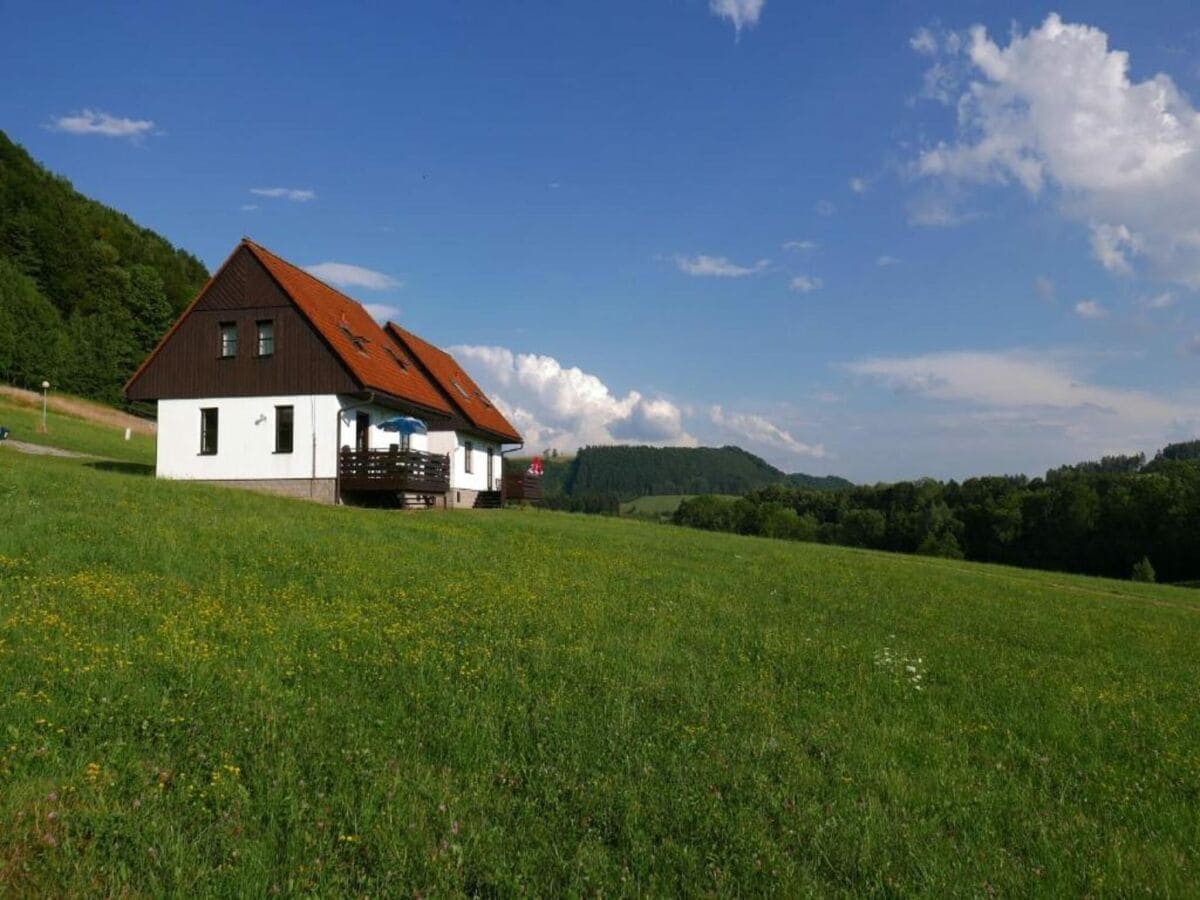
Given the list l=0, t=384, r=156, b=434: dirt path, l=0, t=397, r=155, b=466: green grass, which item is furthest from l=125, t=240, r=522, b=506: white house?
l=0, t=384, r=156, b=434: dirt path

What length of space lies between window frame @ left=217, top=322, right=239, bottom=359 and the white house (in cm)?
4

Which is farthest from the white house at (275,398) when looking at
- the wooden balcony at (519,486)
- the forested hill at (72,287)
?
the forested hill at (72,287)

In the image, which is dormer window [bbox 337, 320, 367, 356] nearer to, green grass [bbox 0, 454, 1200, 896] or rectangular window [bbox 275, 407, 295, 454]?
rectangular window [bbox 275, 407, 295, 454]

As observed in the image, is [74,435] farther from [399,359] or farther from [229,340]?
[399,359]

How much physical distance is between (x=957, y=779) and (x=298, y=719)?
5.30 metres

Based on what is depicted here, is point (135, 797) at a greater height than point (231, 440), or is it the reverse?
point (231, 440)

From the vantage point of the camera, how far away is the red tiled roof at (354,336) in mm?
28469

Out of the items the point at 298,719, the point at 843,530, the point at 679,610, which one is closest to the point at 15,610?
the point at 298,719

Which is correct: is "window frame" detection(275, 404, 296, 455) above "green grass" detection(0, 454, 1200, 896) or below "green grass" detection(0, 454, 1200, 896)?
above

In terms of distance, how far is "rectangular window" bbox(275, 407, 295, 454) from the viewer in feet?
93.0

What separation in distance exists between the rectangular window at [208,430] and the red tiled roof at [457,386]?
10931 mm

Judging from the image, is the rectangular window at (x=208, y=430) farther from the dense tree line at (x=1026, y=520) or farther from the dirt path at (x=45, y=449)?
the dense tree line at (x=1026, y=520)

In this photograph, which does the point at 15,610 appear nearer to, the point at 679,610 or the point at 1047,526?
the point at 679,610

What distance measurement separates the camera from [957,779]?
21.0ft
